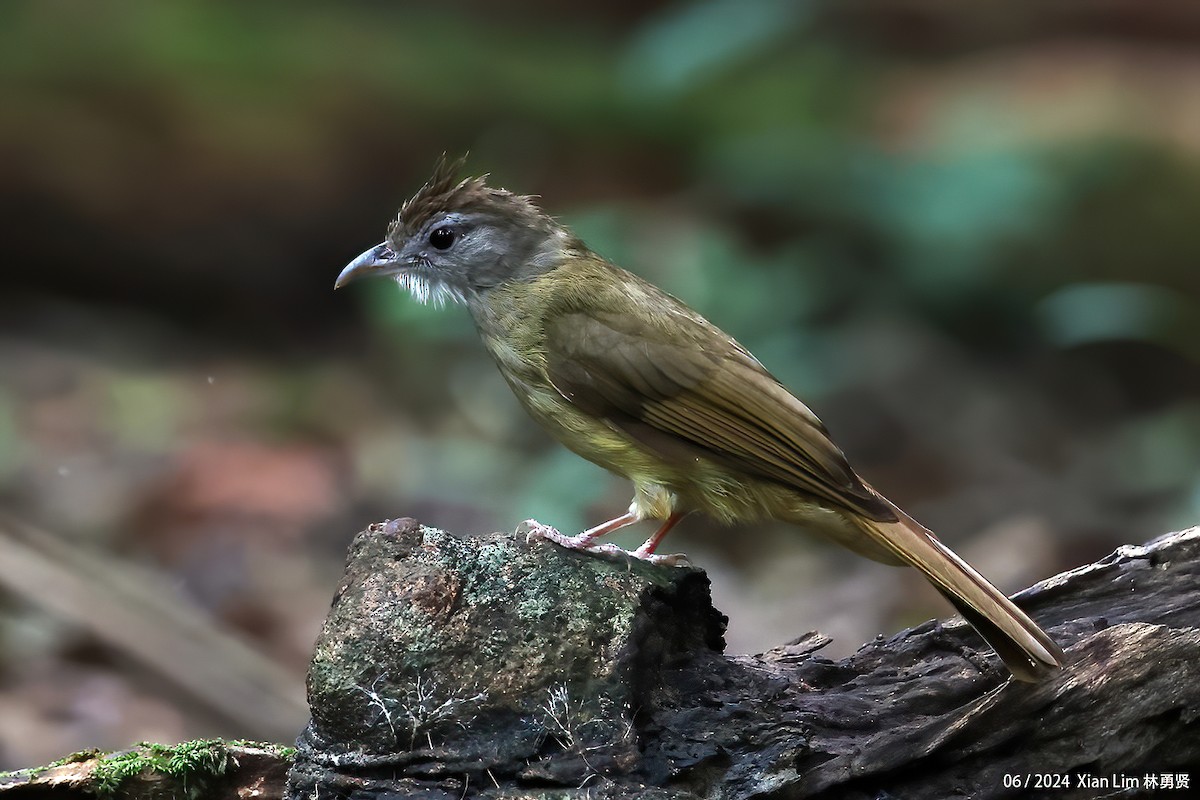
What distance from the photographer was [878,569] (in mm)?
6969

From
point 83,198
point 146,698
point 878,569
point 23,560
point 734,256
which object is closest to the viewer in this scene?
point 146,698

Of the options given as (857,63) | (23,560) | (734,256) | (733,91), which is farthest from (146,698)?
(857,63)

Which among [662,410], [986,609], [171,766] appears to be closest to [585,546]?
[662,410]

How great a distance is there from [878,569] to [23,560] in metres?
4.03

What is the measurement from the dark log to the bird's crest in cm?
155

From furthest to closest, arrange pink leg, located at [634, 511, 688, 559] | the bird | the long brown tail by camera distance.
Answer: pink leg, located at [634, 511, 688, 559] → the bird → the long brown tail

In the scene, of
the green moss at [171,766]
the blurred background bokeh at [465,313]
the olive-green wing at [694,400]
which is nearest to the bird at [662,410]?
the olive-green wing at [694,400]

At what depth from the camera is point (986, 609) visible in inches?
130

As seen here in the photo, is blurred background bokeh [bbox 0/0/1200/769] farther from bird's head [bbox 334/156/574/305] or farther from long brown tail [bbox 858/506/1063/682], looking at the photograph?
long brown tail [bbox 858/506/1063/682]

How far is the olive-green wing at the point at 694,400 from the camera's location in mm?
3803

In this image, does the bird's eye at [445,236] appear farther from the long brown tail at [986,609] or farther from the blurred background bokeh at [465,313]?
the long brown tail at [986,609]

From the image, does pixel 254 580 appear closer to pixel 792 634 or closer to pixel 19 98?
pixel 792 634

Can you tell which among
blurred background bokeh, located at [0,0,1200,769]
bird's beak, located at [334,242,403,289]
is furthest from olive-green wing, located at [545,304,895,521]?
blurred background bokeh, located at [0,0,1200,769]

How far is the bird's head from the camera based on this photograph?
177 inches
